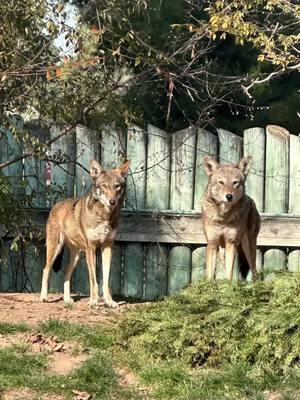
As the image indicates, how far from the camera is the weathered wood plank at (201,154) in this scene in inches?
547

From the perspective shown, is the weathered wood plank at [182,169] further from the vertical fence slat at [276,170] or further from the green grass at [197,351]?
the green grass at [197,351]

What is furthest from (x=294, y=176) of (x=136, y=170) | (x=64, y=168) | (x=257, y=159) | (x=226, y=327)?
(x=226, y=327)

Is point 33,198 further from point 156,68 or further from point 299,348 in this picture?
point 299,348

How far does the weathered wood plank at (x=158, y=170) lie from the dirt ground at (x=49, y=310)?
2.01m

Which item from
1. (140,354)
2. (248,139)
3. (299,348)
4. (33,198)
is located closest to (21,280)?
(33,198)

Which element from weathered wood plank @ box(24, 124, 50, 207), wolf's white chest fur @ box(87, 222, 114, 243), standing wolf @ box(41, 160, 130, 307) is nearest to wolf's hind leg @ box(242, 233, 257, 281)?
standing wolf @ box(41, 160, 130, 307)

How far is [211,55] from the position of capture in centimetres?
2283

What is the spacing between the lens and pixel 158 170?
14.0 m

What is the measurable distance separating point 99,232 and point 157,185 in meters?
1.89

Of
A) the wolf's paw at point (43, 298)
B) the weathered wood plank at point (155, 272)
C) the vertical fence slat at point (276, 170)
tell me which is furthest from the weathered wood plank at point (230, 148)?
the wolf's paw at point (43, 298)

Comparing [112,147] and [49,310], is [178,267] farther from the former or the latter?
[49,310]

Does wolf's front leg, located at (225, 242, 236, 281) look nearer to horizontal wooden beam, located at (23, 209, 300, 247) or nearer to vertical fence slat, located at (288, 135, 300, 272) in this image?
horizontal wooden beam, located at (23, 209, 300, 247)

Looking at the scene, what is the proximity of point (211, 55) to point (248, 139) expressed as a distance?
935cm

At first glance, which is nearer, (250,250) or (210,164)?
(210,164)
